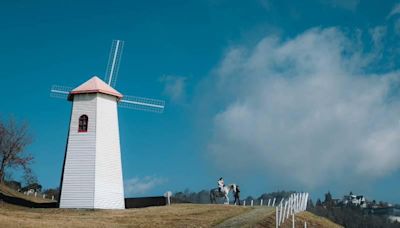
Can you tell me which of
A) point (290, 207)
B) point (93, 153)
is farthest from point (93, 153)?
point (290, 207)

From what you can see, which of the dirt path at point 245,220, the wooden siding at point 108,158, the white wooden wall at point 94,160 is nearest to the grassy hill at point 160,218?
the dirt path at point 245,220

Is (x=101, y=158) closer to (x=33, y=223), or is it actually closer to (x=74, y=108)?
(x=74, y=108)

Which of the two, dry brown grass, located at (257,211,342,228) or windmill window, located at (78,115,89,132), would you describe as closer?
dry brown grass, located at (257,211,342,228)

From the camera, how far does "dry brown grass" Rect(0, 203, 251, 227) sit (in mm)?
32178

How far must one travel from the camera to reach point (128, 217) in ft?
122

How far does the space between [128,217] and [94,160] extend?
8.98m

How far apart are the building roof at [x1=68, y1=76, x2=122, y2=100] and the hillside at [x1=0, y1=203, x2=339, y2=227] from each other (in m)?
10.5

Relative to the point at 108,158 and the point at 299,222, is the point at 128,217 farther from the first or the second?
the point at 299,222

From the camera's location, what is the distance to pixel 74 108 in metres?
47.4

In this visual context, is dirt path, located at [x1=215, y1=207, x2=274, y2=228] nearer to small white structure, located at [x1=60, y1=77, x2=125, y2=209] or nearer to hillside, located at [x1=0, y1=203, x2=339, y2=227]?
hillside, located at [x1=0, y1=203, x2=339, y2=227]

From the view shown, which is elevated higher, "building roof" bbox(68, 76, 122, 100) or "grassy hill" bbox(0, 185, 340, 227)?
"building roof" bbox(68, 76, 122, 100)

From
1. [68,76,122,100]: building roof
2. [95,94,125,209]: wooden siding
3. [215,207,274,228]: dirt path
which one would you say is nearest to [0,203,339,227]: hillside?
[215,207,274,228]: dirt path

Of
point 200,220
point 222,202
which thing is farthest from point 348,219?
point 200,220

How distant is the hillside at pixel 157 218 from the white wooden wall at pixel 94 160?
5.68 feet
